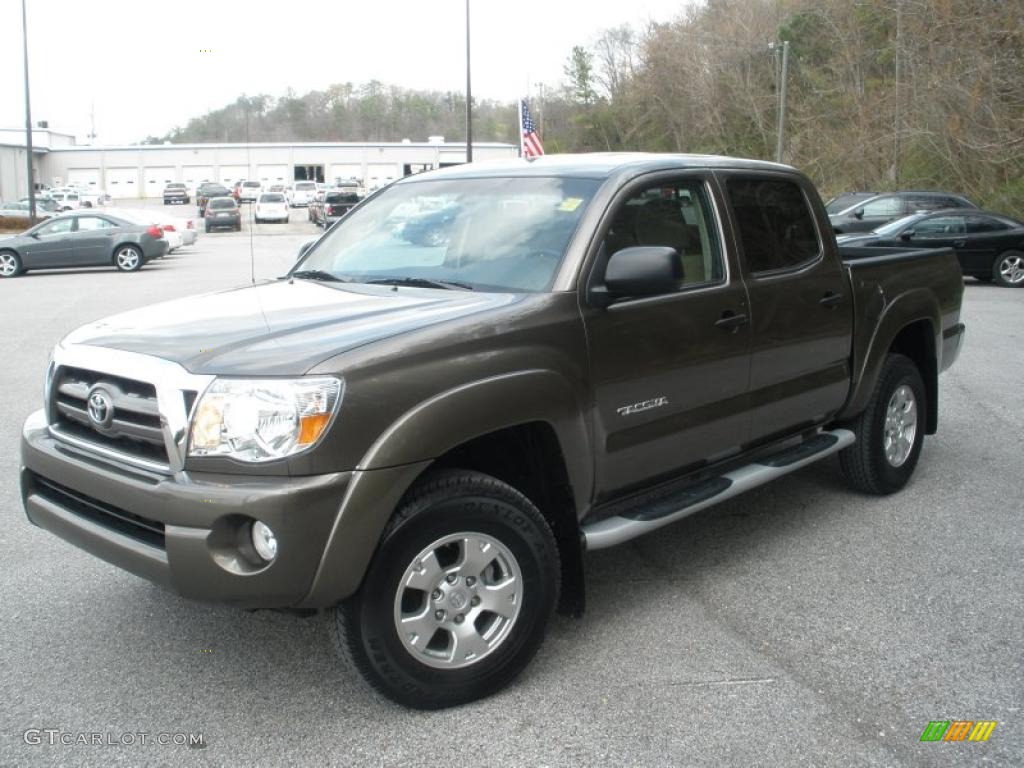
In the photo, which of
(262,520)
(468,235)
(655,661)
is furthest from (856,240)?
(262,520)

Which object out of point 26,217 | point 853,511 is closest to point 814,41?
point 26,217

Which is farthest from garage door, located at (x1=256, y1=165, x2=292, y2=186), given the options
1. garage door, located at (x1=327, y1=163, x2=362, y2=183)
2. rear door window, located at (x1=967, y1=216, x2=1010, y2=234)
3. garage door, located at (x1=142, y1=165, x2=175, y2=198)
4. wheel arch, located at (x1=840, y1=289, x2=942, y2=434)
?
wheel arch, located at (x1=840, y1=289, x2=942, y2=434)

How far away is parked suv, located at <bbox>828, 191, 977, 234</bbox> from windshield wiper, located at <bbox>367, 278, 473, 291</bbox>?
63.6 feet

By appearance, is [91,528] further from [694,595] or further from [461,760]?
[694,595]

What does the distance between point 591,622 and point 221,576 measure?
1.69 meters

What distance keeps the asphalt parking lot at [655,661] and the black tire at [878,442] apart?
141mm

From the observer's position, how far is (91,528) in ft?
11.2

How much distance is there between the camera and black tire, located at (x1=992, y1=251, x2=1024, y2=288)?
63.0 ft

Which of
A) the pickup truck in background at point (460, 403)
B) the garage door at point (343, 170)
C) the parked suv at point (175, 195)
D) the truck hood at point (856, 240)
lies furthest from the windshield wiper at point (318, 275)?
the garage door at point (343, 170)

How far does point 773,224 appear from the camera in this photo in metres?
4.95

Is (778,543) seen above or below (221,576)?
below

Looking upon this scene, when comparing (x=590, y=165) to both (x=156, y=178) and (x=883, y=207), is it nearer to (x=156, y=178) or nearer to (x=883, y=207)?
(x=883, y=207)

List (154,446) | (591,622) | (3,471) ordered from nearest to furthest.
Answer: (154,446)
(591,622)
(3,471)

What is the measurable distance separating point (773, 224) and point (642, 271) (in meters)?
1.51
